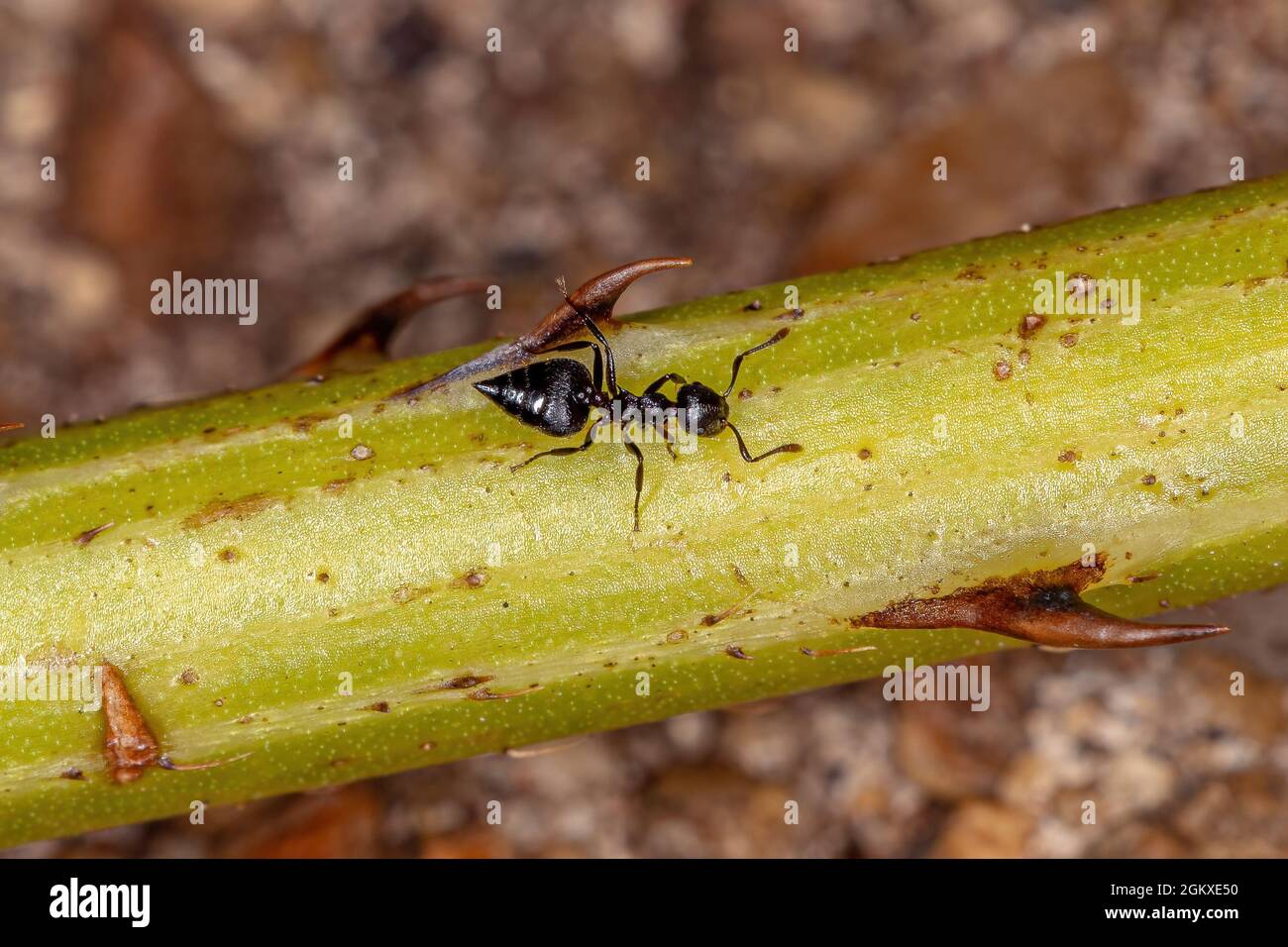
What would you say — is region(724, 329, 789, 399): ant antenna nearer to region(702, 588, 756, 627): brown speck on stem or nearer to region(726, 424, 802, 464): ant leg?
region(726, 424, 802, 464): ant leg

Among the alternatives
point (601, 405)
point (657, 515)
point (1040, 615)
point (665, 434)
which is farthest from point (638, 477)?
point (1040, 615)

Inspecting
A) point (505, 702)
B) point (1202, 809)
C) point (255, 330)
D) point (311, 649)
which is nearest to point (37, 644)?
point (311, 649)

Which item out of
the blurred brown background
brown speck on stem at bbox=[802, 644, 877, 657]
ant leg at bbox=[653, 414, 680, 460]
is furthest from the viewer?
the blurred brown background

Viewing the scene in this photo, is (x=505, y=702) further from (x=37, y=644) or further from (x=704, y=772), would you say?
(x=704, y=772)

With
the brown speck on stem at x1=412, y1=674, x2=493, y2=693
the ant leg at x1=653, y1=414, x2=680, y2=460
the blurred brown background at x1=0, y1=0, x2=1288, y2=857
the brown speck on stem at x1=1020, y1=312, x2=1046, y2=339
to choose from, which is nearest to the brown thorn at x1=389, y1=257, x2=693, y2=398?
the ant leg at x1=653, y1=414, x2=680, y2=460

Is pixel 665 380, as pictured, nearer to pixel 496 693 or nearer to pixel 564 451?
pixel 564 451

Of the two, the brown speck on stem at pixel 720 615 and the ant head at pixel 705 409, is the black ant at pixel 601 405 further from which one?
the brown speck on stem at pixel 720 615
